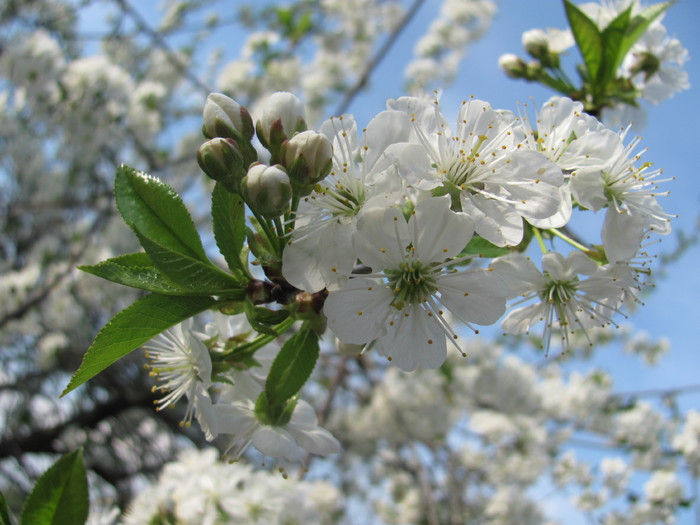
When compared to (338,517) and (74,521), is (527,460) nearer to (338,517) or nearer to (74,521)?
(338,517)

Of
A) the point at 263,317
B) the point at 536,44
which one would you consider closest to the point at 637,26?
the point at 536,44

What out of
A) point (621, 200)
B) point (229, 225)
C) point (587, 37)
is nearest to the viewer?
point (229, 225)

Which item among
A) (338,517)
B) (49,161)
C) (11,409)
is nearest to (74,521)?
(11,409)

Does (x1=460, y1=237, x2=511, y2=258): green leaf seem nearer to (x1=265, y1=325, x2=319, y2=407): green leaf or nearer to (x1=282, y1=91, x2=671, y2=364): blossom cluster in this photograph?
(x1=282, y1=91, x2=671, y2=364): blossom cluster

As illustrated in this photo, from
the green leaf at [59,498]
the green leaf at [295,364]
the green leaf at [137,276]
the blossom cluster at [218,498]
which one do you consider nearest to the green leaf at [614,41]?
the green leaf at [295,364]

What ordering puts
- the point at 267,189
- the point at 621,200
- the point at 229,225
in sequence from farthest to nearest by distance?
the point at 621,200 < the point at 229,225 < the point at 267,189

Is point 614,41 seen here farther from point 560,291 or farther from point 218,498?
point 218,498

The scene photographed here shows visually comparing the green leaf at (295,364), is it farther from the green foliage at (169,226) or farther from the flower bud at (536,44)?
the flower bud at (536,44)
